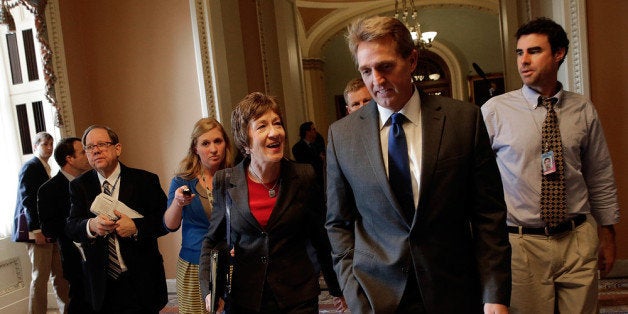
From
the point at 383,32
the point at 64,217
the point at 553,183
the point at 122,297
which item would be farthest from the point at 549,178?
the point at 64,217

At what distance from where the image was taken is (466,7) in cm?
1353

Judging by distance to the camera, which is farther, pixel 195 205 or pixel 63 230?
pixel 63 230

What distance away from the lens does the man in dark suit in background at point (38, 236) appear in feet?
15.2

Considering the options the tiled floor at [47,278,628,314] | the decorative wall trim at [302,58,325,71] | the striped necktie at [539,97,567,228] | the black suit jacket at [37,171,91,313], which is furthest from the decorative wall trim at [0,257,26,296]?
the decorative wall trim at [302,58,325,71]

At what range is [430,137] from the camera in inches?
64.9

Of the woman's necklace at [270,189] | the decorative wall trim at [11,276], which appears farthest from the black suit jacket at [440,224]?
the decorative wall trim at [11,276]

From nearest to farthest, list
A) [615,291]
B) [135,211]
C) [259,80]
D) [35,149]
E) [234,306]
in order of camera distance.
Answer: [234,306]
[135,211]
[615,291]
[35,149]
[259,80]

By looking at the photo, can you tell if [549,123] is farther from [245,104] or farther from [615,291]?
[615,291]

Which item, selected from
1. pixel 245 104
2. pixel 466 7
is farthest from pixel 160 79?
pixel 466 7

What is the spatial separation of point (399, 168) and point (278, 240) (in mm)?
754

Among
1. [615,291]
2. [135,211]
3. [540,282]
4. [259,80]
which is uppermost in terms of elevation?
[259,80]

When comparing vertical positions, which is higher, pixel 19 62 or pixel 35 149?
pixel 19 62

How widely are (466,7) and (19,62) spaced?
1116 centimetres

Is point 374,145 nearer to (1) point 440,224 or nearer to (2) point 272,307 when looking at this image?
(1) point 440,224
